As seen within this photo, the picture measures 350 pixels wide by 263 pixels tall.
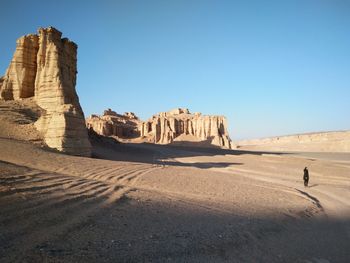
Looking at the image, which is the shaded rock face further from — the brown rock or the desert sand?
the desert sand

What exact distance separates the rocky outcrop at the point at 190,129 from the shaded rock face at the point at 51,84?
51.2 metres

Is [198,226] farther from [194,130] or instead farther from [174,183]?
[194,130]

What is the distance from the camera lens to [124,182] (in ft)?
34.4

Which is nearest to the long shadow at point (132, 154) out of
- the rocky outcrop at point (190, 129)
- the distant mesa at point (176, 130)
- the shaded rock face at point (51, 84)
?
the shaded rock face at point (51, 84)

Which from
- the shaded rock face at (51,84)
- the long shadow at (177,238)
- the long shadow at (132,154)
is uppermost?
the shaded rock face at (51,84)

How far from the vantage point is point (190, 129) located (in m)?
81.4

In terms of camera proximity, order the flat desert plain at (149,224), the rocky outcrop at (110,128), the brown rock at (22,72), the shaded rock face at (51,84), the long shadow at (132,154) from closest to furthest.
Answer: the flat desert plain at (149,224) < the shaded rock face at (51,84) < the brown rock at (22,72) < the long shadow at (132,154) < the rocky outcrop at (110,128)

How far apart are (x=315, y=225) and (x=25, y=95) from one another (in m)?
23.9

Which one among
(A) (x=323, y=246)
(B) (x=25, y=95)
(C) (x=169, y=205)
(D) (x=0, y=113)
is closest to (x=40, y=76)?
(B) (x=25, y=95)

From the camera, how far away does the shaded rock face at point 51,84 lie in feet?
55.7

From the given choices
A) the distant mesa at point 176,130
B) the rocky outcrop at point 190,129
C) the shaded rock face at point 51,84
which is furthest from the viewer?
the rocky outcrop at point 190,129

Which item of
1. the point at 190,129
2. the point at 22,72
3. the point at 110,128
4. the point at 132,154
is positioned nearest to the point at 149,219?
the point at 22,72

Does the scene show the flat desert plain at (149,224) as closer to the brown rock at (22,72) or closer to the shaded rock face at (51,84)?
the shaded rock face at (51,84)

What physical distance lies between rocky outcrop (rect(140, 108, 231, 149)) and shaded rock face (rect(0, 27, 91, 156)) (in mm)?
51217
